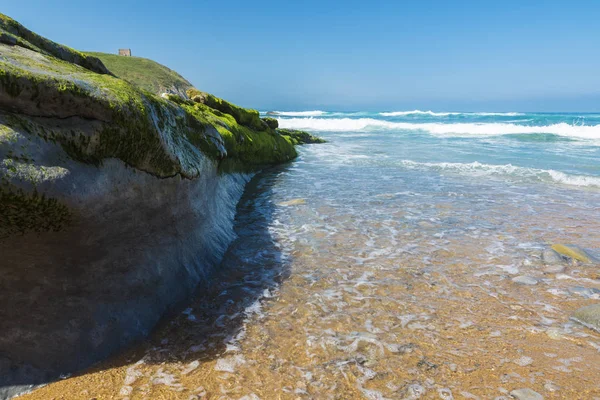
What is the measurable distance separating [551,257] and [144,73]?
260 ft

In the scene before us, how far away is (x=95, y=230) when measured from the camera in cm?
346

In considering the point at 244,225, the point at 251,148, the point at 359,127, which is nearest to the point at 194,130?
the point at 244,225

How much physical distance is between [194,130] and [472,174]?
10.3 metres

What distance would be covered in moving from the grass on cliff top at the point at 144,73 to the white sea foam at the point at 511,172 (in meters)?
55.0

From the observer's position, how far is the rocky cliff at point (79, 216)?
115 inches

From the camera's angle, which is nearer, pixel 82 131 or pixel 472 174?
pixel 82 131

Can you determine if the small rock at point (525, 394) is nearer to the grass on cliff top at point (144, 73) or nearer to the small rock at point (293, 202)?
the small rock at point (293, 202)

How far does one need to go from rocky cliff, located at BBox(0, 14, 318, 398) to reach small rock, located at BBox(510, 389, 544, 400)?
3261 mm

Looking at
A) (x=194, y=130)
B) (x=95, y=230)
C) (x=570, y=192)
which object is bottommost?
(x=570, y=192)

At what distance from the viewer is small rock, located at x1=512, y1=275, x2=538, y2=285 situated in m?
4.86

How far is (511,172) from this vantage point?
13.3 metres

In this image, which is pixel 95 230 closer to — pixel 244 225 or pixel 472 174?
pixel 244 225

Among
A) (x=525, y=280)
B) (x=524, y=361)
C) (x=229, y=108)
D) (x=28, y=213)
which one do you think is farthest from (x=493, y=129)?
(x=28, y=213)

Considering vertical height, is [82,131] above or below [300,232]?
above
